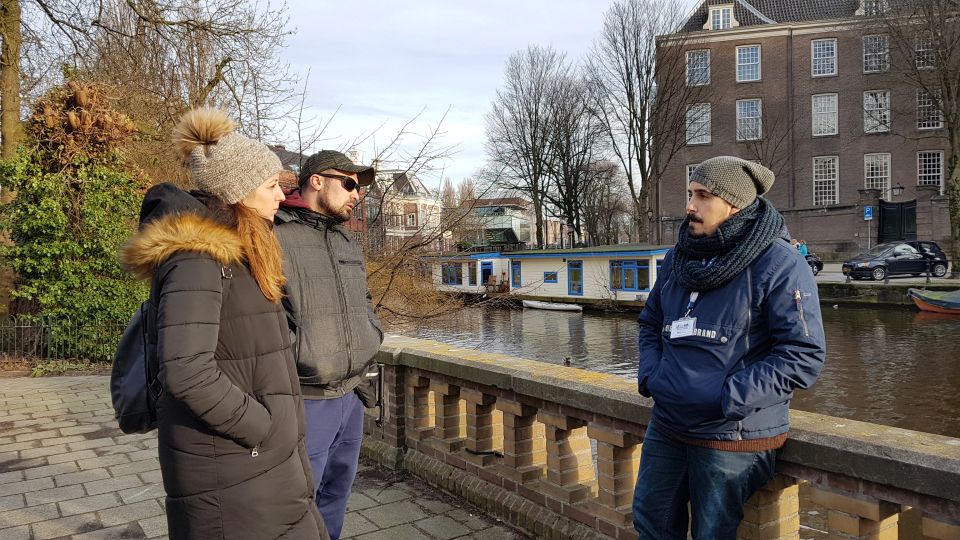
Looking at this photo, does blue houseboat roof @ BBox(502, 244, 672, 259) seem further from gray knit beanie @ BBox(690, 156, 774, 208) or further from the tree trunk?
gray knit beanie @ BBox(690, 156, 774, 208)

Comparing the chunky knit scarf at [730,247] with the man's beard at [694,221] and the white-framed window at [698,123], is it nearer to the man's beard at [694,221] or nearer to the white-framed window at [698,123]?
the man's beard at [694,221]

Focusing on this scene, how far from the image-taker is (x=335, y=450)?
9.46 ft

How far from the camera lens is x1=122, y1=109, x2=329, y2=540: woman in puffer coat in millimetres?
1885

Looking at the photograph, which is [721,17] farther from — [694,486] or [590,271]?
[694,486]

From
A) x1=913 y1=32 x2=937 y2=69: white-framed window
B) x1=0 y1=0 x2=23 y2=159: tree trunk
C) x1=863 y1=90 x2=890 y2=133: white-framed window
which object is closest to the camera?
x1=0 y1=0 x2=23 y2=159: tree trunk

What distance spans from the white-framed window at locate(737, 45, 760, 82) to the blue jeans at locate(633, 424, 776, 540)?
149 ft

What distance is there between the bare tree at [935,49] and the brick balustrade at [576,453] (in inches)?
1278

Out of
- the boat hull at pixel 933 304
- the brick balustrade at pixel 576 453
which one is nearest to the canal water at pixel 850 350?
the boat hull at pixel 933 304

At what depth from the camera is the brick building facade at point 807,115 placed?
39625 mm

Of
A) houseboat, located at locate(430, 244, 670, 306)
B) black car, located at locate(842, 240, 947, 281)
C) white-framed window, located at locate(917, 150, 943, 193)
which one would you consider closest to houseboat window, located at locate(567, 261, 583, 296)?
houseboat, located at locate(430, 244, 670, 306)

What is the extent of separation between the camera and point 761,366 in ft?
6.99

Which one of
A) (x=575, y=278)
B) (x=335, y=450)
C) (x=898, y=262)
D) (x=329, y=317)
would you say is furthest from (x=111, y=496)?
(x=898, y=262)

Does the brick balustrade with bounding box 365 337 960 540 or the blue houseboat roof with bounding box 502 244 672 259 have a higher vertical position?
the blue houseboat roof with bounding box 502 244 672 259

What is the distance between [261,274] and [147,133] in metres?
11.0
